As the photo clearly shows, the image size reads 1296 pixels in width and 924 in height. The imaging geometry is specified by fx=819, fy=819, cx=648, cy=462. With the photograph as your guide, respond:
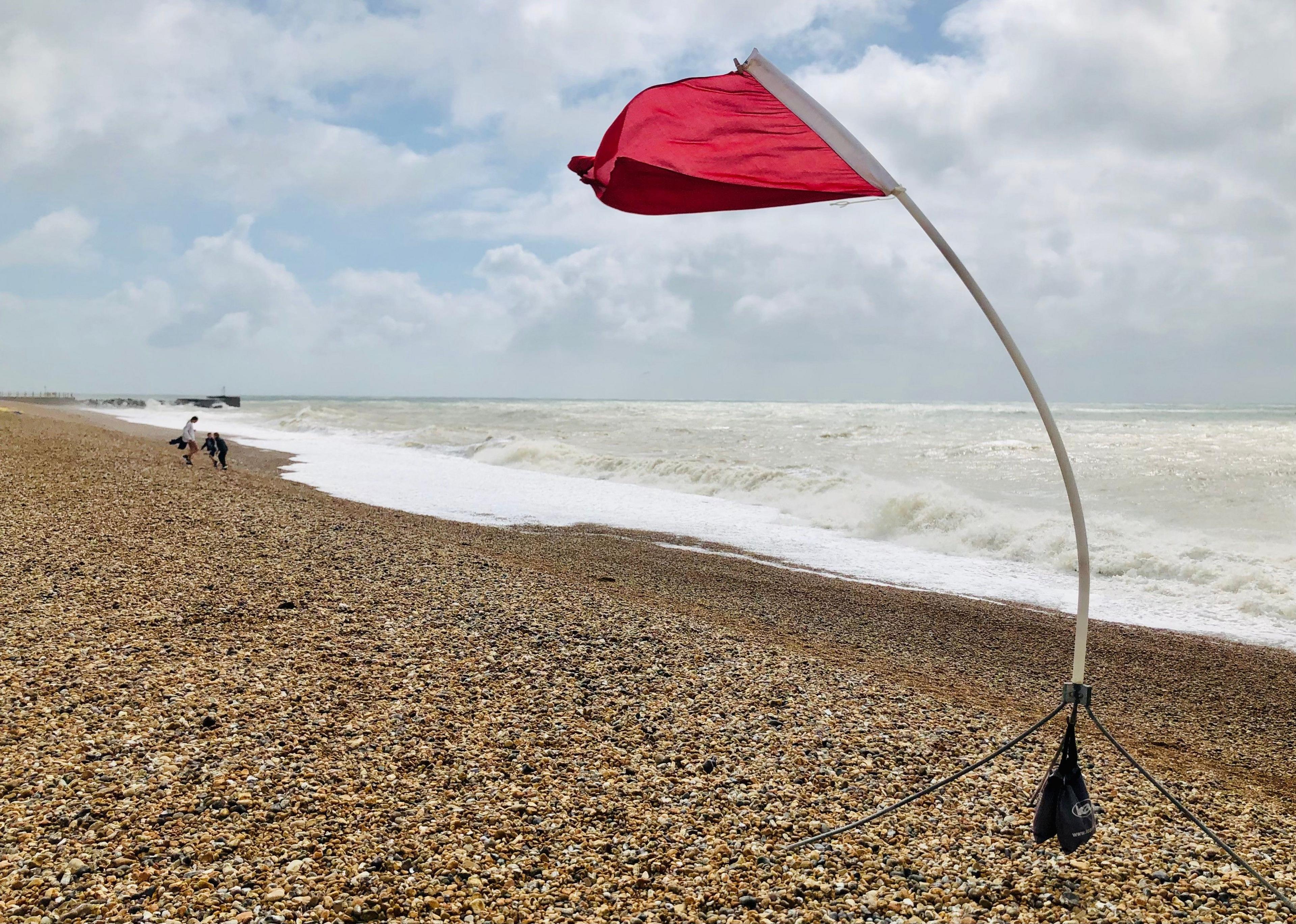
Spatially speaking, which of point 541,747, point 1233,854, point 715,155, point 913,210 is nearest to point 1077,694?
point 1233,854

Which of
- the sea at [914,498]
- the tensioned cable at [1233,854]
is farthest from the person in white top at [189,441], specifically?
the tensioned cable at [1233,854]

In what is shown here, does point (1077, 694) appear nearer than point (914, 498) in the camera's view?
Yes

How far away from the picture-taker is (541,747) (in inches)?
197

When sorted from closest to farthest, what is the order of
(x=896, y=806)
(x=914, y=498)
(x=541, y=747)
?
(x=896, y=806) → (x=541, y=747) → (x=914, y=498)

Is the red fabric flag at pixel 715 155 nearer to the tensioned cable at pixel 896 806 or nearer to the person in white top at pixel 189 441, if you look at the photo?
the tensioned cable at pixel 896 806

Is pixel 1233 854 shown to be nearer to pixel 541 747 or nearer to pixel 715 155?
pixel 541 747

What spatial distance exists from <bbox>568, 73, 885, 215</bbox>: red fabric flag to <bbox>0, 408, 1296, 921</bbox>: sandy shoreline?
3.19 m

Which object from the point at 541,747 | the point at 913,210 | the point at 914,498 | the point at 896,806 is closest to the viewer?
the point at 913,210

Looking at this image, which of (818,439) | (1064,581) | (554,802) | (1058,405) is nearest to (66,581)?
(554,802)

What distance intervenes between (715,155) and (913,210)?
0.99 metres

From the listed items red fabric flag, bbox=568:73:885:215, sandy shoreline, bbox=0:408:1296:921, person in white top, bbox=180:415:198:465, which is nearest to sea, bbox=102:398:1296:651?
person in white top, bbox=180:415:198:465

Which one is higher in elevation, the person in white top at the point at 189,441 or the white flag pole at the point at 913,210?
the white flag pole at the point at 913,210

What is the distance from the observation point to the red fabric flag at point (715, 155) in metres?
3.97

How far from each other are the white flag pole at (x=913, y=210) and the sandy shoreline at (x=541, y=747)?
125 centimetres
